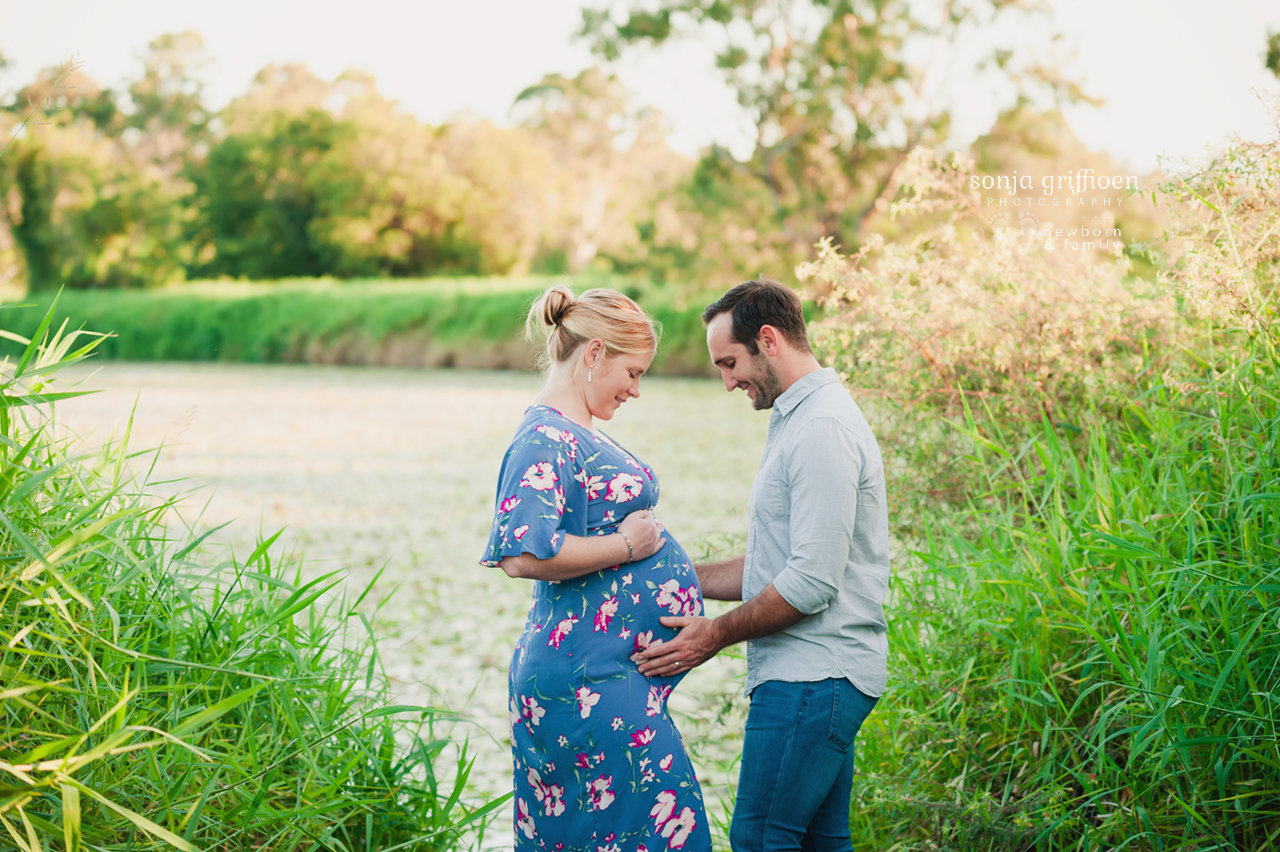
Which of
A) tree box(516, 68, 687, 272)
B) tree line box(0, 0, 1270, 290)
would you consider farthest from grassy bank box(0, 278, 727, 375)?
tree box(516, 68, 687, 272)

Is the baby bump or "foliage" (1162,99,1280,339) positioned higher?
"foliage" (1162,99,1280,339)

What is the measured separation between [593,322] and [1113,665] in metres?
1.73

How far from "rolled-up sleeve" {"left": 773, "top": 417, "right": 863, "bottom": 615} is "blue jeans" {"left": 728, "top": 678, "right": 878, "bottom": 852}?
0.21 meters

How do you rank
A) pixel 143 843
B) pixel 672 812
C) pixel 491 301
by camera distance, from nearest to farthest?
pixel 143 843
pixel 672 812
pixel 491 301

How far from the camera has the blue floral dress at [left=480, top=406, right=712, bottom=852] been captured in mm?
2062

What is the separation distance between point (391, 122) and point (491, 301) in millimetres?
15559

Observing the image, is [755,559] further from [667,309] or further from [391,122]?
[391,122]

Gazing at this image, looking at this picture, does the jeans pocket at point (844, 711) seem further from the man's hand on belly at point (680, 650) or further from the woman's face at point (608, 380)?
the woman's face at point (608, 380)

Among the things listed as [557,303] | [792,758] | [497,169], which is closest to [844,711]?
[792,758]

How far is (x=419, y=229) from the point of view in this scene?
3881cm

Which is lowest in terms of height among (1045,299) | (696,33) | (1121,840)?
(1121,840)

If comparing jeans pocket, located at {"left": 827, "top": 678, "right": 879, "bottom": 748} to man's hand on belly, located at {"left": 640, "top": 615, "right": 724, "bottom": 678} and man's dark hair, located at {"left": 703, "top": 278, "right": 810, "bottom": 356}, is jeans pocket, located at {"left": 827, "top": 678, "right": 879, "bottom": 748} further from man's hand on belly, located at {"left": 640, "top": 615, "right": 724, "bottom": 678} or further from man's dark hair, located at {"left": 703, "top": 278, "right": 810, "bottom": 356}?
man's dark hair, located at {"left": 703, "top": 278, "right": 810, "bottom": 356}

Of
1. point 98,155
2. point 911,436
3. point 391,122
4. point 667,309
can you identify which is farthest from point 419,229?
point 911,436

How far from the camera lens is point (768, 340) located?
2143 millimetres
